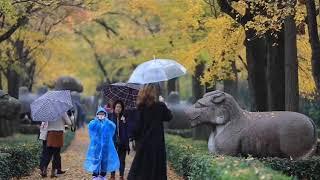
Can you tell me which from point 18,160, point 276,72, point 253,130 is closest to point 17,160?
point 18,160

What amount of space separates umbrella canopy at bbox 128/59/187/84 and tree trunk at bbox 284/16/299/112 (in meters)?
2.58

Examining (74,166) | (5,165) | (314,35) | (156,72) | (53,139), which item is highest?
(314,35)

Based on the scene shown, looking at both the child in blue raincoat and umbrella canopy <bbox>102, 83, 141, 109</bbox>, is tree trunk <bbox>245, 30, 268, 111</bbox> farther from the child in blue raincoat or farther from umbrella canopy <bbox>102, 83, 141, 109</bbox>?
the child in blue raincoat

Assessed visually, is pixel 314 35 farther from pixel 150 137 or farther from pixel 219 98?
pixel 150 137

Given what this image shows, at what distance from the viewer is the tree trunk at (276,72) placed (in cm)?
1361

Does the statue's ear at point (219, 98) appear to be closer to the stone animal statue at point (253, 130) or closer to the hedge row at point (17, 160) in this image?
the stone animal statue at point (253, 130)

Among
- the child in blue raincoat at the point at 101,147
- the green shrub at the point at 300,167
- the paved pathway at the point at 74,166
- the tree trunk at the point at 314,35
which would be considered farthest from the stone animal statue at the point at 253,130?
the paved pathway at the point at 74,166

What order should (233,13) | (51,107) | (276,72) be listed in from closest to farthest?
1. (51,107)
2. (233,13)
3. (276,72)

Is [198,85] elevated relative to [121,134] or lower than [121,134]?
elevated

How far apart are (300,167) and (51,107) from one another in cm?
523

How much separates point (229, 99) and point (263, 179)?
5066 millimetres

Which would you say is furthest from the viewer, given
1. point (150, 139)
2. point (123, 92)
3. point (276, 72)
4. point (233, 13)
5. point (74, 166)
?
point (74, 166)

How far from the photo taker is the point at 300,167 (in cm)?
1029

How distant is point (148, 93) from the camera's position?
954 cm
